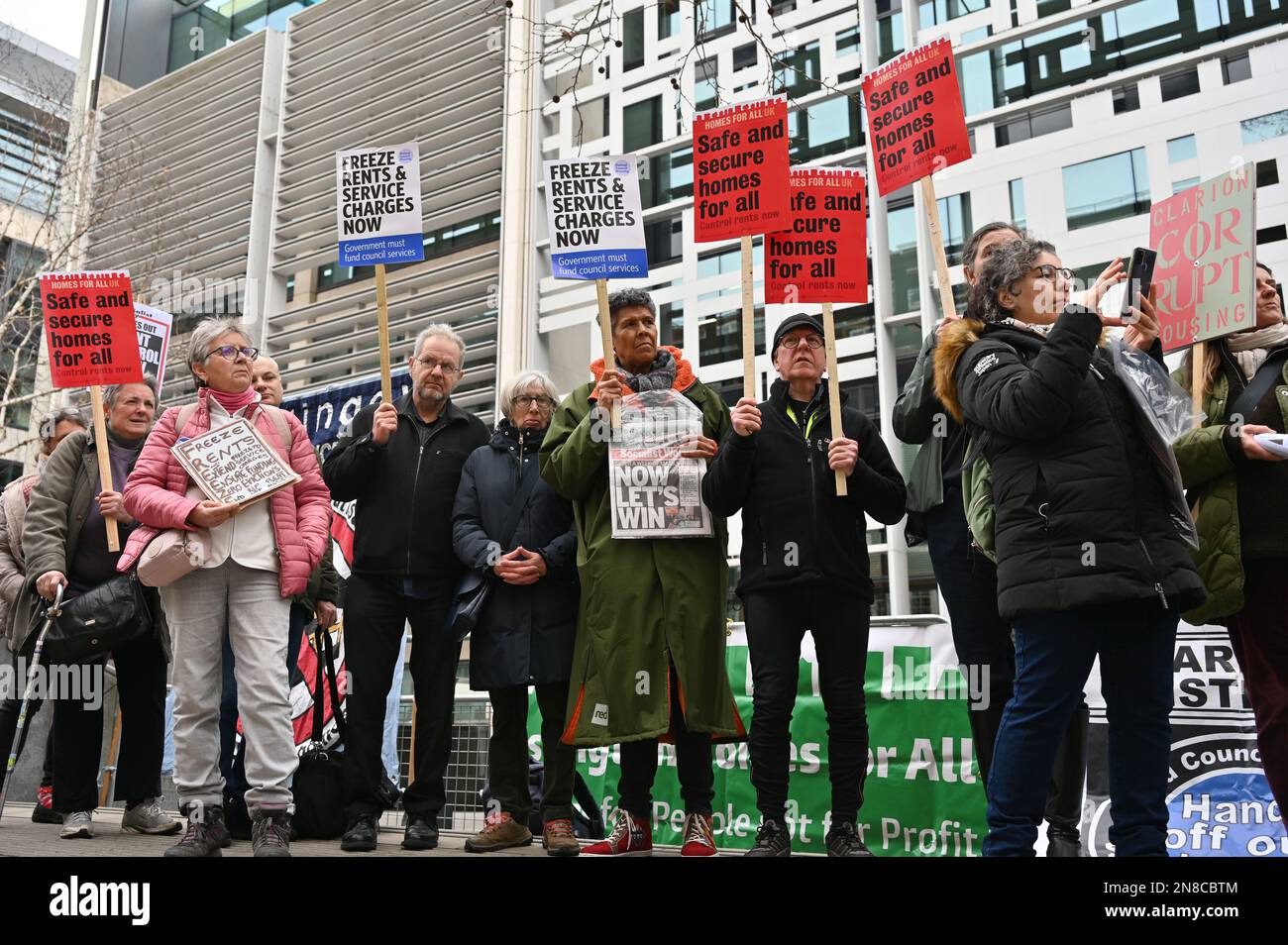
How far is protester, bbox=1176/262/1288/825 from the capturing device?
344cm

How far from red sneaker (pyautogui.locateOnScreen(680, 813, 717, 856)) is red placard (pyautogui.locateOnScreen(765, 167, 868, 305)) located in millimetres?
2062

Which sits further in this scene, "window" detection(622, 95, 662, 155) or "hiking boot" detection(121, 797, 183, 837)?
"window" detection(622, 95, 662, 155)

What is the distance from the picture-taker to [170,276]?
19406 millimetres

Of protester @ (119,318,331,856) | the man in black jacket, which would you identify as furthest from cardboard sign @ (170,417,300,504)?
the man in black jacket

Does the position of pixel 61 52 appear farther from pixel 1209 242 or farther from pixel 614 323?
pixel 1209 242

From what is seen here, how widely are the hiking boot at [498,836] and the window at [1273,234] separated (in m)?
13.1

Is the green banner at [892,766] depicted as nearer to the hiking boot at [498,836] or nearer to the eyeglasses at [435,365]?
the hiking boot at [498,836]

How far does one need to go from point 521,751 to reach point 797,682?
1.28 metres

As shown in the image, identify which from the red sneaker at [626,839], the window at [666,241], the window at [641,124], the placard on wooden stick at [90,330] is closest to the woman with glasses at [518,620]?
the red sneaker at [626,839]

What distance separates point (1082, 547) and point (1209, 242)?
1365 mm

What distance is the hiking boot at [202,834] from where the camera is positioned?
3914mm

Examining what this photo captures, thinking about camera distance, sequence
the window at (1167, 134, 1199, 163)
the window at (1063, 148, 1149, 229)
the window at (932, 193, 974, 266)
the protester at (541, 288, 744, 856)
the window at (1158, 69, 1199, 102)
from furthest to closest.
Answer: the window at (932, 193, 974, 266) < the window at (1063, 148, 1149, 229) < the window at (1158, 69, 1199, 102) < the window at (1167, 134, 1199, 163) < the protester at (541, 288, 744, 856)

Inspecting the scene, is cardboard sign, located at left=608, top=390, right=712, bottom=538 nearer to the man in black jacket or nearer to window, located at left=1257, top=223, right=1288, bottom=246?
the man in black jacket
